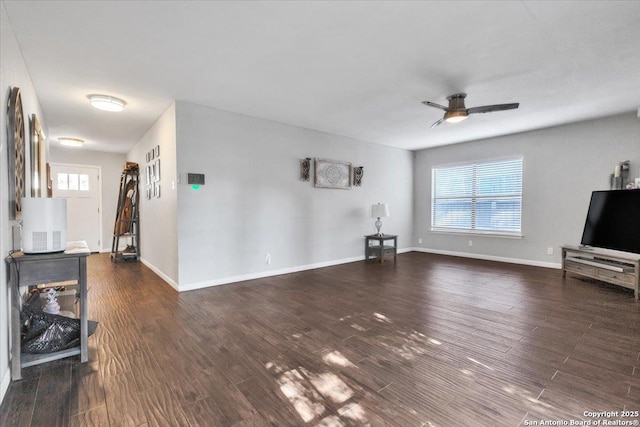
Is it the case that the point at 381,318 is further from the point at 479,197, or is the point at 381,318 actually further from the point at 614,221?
the point at 479,197

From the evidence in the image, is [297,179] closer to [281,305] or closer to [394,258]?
[281,305]

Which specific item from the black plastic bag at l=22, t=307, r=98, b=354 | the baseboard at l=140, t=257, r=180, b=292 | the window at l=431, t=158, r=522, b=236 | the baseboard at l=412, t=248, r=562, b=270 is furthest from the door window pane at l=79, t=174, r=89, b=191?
the window at l=431, t=158, r=522, b=236

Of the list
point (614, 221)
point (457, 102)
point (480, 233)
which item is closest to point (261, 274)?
point (457, 102)

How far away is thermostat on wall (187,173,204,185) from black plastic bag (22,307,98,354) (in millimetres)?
2127

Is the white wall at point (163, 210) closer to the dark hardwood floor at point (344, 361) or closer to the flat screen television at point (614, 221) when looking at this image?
the dark hardwood floor at point (344, 361)

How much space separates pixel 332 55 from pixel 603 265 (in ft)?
15.2

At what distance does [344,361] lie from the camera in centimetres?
215

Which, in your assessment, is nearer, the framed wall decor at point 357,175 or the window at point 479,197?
the window at point 479,197

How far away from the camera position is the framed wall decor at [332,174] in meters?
5.40

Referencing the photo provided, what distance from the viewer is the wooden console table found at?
1.91m

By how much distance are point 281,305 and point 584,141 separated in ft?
18.5

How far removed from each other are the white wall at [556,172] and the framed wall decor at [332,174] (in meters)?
2.86

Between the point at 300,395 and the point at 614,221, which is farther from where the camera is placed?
the point at 614,221

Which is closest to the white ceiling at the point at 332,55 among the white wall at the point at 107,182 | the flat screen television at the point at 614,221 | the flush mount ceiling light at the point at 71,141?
the flat screen television at the point at 614,221
